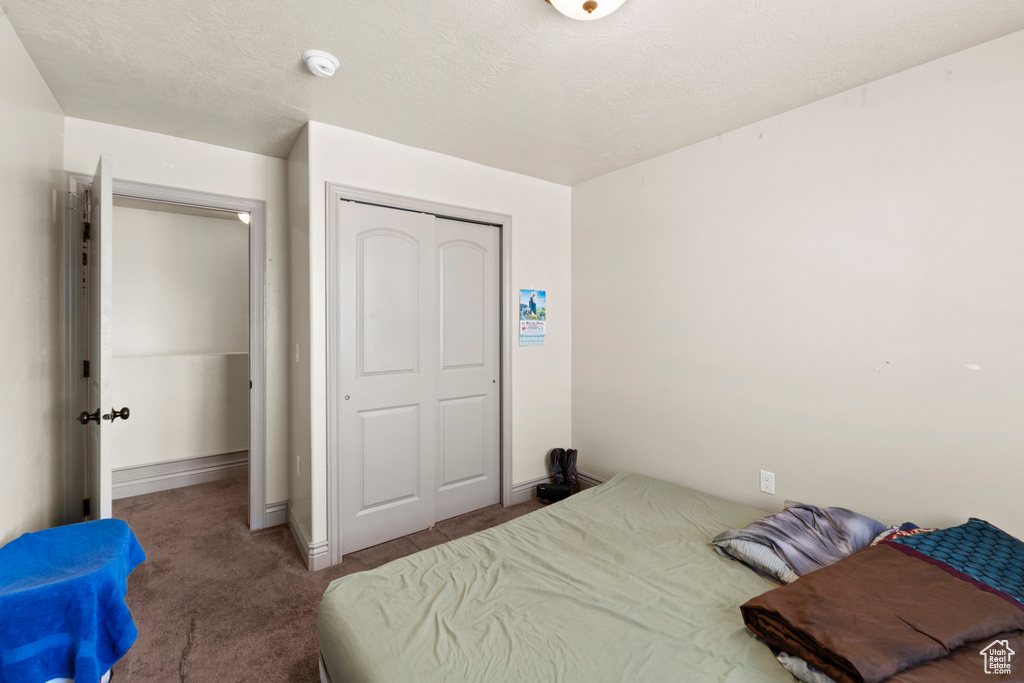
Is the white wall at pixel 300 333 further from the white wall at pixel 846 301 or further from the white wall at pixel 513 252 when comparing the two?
the white wall at pixel 846 301

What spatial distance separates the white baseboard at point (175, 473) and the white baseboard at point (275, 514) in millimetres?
1367

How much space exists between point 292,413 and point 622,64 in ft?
9.23

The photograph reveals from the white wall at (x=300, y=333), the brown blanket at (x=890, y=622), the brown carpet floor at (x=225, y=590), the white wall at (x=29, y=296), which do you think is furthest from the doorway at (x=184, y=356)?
the brown blanket at (x=890, y=622)

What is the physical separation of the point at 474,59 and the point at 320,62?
0.66m

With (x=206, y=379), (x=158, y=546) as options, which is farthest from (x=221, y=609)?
(x=206, y=379)

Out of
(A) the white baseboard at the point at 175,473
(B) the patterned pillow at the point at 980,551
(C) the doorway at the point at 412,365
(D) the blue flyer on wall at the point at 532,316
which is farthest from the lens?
(A) the white baseboard at the point at 175,473

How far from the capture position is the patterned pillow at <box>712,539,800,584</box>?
1699 millimetres

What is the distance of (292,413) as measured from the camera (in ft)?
9.83

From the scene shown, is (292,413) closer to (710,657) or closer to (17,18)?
(17,18)

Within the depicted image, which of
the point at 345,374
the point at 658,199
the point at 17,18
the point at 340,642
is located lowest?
the point at 340,642

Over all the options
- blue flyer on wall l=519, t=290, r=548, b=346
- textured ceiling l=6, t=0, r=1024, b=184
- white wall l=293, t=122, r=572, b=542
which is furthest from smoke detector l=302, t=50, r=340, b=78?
blue flyer on wall l=519, t=290, r=548, b=346

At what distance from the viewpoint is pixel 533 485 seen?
352cm

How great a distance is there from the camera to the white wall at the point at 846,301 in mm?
1785

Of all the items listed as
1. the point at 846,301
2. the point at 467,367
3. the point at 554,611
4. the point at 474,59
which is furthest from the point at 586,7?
the point at 467,367
